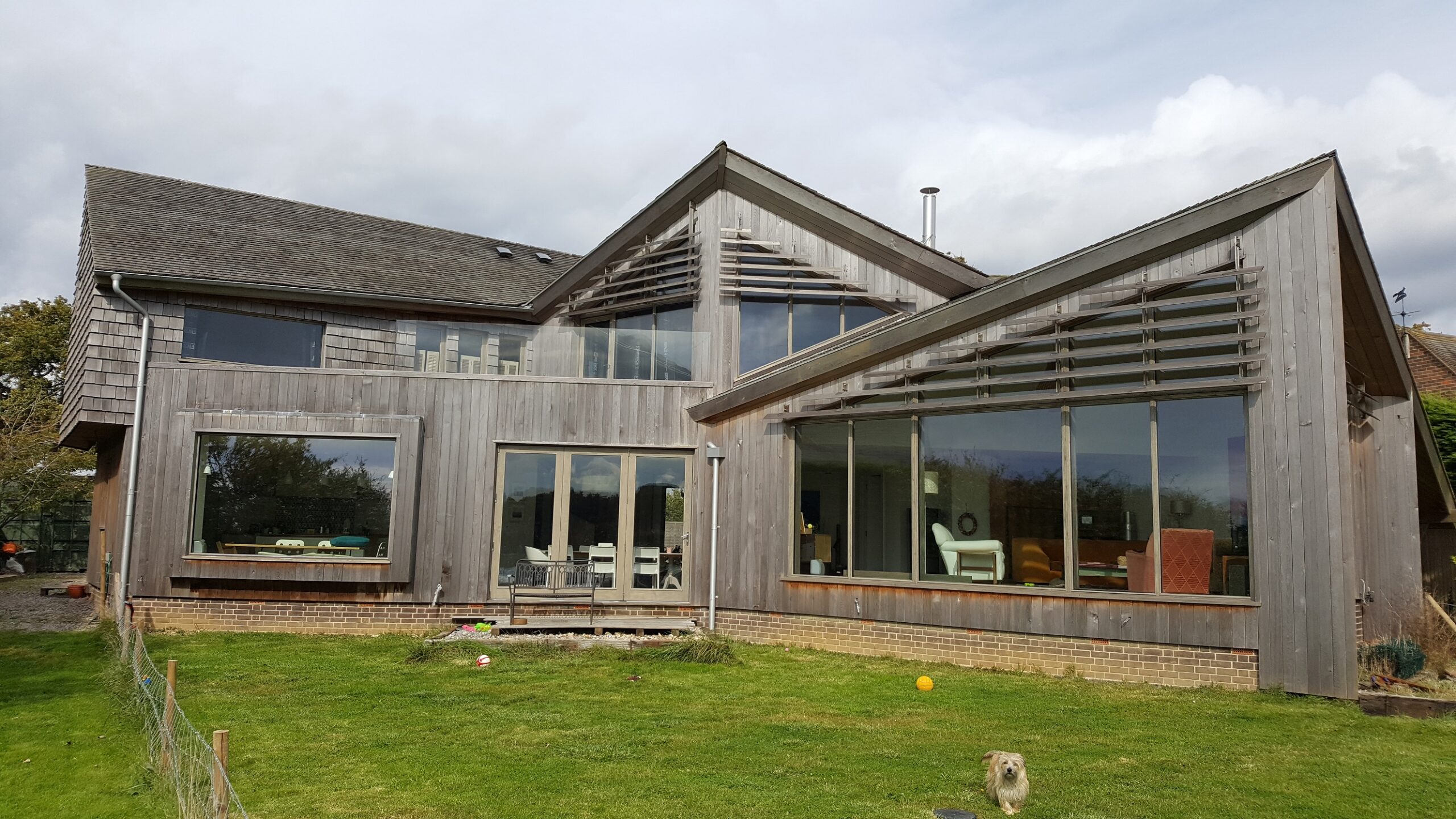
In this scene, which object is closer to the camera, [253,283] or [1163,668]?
[1163,668]

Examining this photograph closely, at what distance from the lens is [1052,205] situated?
3916 cm

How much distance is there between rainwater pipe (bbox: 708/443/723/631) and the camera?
12.1 metres

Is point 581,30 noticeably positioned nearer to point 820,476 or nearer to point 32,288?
point 820,476

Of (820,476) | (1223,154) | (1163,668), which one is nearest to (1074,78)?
(820,476)

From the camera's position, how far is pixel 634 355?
13109 millimetres

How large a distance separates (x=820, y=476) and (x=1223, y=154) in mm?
30128

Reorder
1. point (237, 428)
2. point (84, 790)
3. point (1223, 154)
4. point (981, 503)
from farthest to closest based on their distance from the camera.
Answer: point (1223, 154) < point (237, 428) < point (981, 503) < point (84, 790)

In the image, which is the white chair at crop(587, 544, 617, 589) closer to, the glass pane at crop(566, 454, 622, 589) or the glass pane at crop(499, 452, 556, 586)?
the glass pane at crop(566, 454, 622, 589)

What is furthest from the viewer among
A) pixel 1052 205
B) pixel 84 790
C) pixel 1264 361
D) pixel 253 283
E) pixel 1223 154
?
pixel 1052 205

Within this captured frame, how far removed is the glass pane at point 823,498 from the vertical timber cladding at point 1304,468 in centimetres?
419

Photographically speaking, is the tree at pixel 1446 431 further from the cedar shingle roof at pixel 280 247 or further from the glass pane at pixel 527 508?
the cedar shingle roof at pixel 280 247

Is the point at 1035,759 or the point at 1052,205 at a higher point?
the point at 1052,205

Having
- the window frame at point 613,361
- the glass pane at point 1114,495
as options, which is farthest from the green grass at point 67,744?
the glass pane at point 1114,495

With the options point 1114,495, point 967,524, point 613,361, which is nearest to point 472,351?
point 613,361
